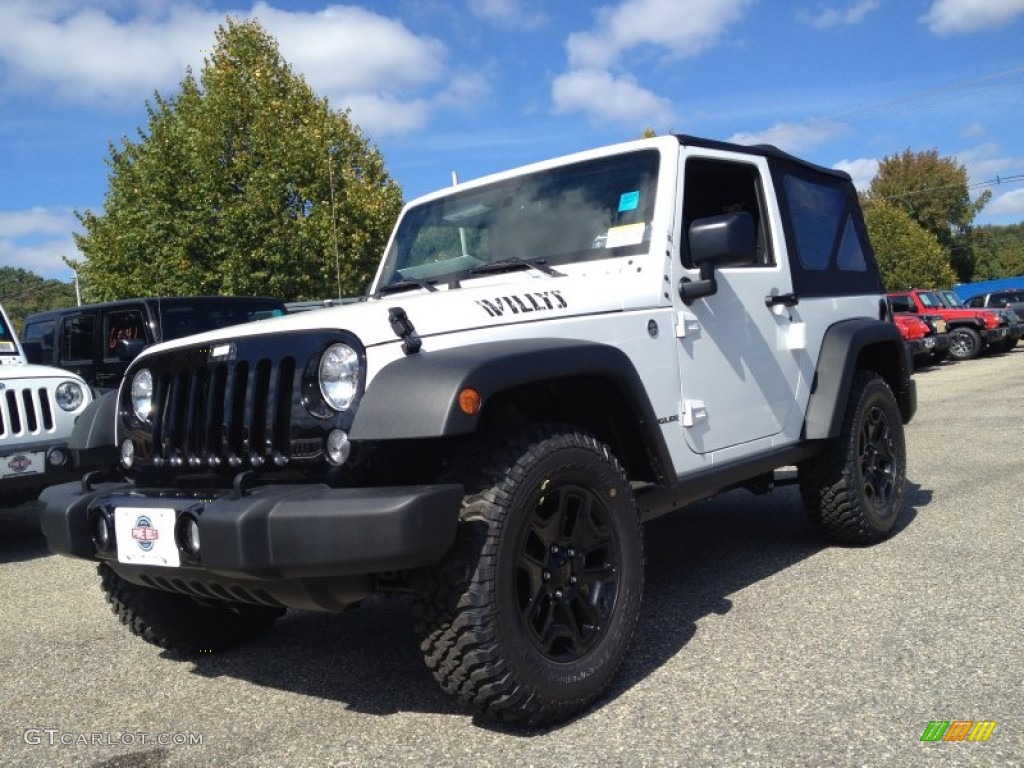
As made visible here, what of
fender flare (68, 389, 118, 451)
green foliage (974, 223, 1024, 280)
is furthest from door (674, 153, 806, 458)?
green foliage (974, 223, 1024, 280)

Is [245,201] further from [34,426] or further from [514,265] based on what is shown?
[514,265]

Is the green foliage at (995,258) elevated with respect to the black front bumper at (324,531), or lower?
elevated

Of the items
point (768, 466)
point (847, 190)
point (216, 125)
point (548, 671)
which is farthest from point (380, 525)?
point (216, 125)

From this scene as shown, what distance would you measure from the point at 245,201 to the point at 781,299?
50.5 feet

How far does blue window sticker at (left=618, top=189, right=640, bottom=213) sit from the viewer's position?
3.67 metres

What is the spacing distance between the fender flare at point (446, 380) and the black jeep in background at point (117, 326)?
18.2 feet

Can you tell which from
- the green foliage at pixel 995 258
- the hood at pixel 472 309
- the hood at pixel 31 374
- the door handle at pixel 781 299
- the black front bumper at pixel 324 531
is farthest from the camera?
the green foliage at pixel 995 258

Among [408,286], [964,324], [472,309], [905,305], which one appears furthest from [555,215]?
[964,324]

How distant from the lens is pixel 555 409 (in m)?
3.23

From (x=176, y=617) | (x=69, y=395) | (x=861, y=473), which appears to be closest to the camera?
(x=176, y=617)

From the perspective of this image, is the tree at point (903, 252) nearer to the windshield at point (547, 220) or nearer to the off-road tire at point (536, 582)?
the windshield at point (547, 220)

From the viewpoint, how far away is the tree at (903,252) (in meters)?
46.9

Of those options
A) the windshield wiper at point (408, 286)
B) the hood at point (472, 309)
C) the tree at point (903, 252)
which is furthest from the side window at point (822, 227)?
the tree at point (903, 252)

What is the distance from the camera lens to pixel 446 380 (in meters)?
2.47
